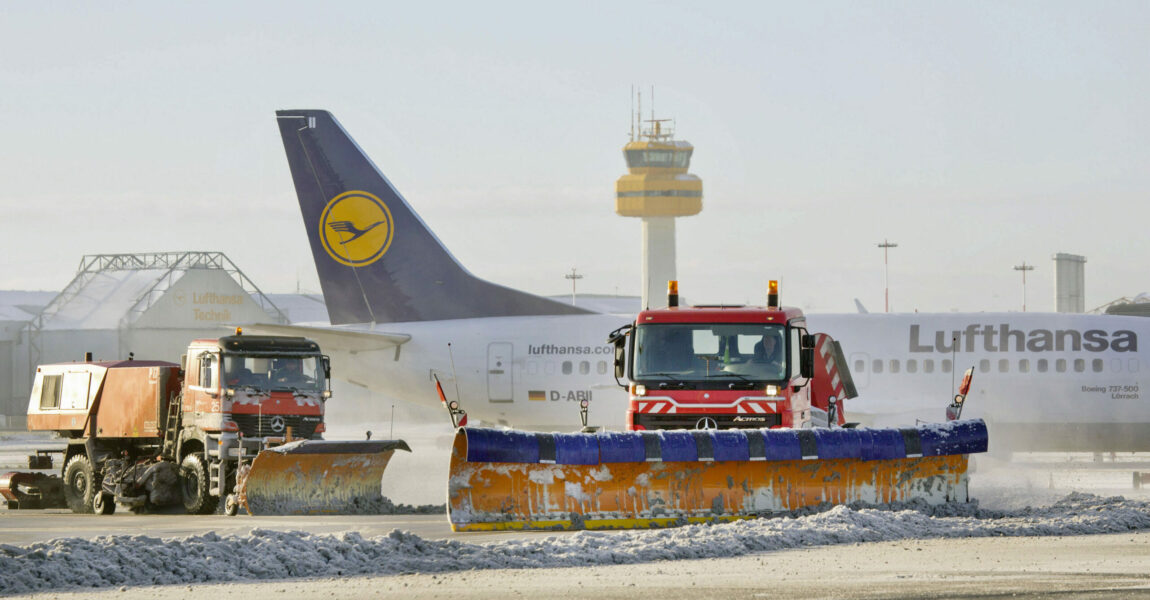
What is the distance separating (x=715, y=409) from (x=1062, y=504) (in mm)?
4907

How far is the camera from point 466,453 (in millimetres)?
16688

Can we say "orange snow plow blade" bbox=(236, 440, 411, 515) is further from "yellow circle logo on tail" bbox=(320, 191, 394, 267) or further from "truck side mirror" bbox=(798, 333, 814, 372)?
"yellow circle logo on tail" bbox=(320, 191, 394, 267)

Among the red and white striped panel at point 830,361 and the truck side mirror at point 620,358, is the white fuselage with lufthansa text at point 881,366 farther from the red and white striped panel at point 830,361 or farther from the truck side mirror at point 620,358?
the truck side mirror at point 620,358

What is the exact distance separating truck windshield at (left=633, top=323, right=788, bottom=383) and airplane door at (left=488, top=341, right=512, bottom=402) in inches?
592

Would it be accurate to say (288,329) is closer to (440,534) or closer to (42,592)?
(440,534)

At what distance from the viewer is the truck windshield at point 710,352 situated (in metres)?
19.0

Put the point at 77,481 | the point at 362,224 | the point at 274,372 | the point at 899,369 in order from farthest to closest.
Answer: the point at 362,224 < the point at 899,369 < the point at 77,481 < the point at 274,372

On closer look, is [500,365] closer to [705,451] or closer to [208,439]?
[208,439]

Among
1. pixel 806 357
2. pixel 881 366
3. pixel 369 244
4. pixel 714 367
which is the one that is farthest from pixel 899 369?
pixel 714 367

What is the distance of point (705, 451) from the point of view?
17.5 meters

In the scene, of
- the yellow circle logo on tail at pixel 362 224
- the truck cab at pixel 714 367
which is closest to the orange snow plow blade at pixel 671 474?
the truck cab at pixel 714 367

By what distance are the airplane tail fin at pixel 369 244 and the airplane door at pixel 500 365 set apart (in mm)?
1171

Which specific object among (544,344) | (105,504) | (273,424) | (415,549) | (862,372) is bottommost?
(105,504)

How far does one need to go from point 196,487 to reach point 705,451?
9.20 metres
